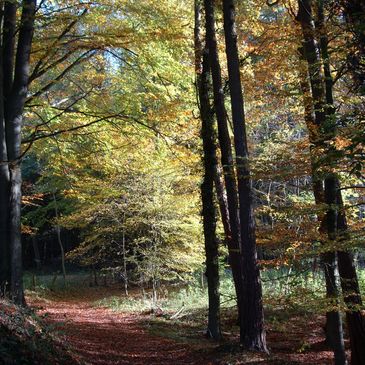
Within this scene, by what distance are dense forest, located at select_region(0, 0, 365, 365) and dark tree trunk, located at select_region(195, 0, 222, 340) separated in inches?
1.4

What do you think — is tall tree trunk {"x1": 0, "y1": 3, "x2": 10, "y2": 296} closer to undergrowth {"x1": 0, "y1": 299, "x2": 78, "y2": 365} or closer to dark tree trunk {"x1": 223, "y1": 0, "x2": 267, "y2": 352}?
undergrowth {"x1": 0, "y1": 299, "x2": 78, "y2": 365}

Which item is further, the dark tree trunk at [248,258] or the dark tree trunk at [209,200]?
the dark tree trunk at [209,200]

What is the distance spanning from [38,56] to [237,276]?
303 inches

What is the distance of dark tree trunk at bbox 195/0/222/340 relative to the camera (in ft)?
35.7

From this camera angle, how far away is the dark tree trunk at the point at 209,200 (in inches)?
428

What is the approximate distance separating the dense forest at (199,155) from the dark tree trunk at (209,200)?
0.04m

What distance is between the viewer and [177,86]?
39.7 ft

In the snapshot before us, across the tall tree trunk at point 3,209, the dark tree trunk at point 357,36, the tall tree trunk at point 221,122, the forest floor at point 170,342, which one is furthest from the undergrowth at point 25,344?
the tall tree trunk at point 221,122

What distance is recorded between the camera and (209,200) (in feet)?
36.3

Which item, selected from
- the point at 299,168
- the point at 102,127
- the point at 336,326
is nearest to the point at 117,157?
the point at 102,127

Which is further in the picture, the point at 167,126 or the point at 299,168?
the point at 167,126


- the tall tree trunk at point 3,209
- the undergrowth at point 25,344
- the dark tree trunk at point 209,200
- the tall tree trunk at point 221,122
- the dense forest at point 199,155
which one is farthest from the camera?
the dark tree trunk at point 209,200

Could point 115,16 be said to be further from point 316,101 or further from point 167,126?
point 316,101

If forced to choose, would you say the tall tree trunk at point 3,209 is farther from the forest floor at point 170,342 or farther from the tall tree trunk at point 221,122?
the tall tree trunk at point 221,122
